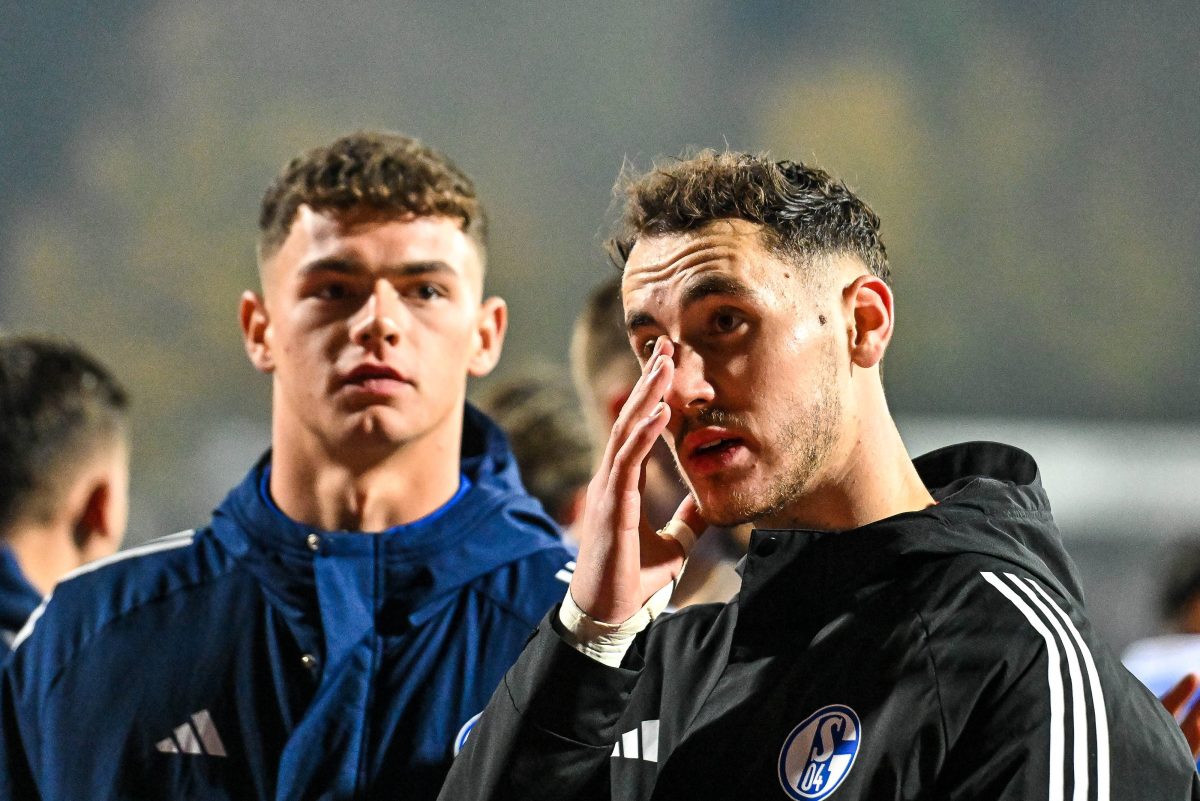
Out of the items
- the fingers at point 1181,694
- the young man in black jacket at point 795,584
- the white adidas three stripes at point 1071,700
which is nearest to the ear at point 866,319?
the young man in black jacket at point 795,584

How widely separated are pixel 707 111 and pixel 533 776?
40.7 feet

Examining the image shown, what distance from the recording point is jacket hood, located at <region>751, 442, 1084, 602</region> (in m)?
1.97

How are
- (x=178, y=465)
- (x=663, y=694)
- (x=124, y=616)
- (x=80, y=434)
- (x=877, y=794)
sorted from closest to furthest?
(x=877, y=794), (x=663, y=694), (x=124, y=616), (x=80, y=434), (x=178, y=465)

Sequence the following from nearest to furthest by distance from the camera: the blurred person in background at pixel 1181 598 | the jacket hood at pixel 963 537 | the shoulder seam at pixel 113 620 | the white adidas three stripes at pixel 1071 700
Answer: the white adidas three stripes at pixel 1071 700, the jacket hood at pixel 963 537, the shoulder seam at pixel 113 620, the blurred person in background at pixel 1181 598

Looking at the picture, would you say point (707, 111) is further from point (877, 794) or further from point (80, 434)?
point (877, 794)

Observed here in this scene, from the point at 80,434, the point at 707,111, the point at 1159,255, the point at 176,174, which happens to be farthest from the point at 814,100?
the point at 80,434

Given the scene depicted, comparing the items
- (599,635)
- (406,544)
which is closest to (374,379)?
(406,544)

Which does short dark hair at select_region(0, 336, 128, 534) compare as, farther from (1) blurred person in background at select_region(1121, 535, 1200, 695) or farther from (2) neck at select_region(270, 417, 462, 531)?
(1) blurred person in background at select_region(1121, 535, 1200, 695)

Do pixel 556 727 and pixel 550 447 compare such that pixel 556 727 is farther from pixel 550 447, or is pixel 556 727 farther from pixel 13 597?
pixel 550 447

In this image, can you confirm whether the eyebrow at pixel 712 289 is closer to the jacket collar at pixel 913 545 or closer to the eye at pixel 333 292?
the jacket collar at pixel 913 545

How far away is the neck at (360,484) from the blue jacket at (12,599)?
1086mm

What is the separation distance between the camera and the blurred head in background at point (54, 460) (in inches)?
148

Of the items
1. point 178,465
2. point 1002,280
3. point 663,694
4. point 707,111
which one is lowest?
point 663,694

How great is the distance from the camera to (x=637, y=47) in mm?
14297
